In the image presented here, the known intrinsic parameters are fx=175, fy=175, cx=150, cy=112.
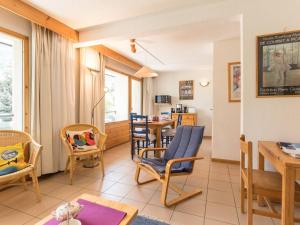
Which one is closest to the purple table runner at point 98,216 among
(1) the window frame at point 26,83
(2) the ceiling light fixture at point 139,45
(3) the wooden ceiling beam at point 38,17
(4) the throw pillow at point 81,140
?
(4) the throw pillow at point 81,140

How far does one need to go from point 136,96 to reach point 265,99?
450 cm

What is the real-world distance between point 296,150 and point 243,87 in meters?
0.89

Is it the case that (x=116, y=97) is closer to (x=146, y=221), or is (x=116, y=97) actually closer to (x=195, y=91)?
(x=195, y=91)

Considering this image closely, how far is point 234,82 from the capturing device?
131 inches

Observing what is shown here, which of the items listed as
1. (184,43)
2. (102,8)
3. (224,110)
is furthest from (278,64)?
(102,8)

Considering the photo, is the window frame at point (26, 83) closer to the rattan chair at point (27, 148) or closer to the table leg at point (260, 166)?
the rattan chair at point (27, 148)

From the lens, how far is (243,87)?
6.99ft

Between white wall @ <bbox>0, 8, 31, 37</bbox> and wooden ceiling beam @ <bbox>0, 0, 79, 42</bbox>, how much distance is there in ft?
0.79

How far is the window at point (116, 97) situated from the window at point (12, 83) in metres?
2.14

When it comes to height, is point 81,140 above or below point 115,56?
below

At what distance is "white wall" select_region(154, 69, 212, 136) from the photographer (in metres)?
6.12

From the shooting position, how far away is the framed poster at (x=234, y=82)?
3.30 meters

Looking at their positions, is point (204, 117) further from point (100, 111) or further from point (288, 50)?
point (288, 50)

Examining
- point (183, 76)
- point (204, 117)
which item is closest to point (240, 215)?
point (204, 117)
